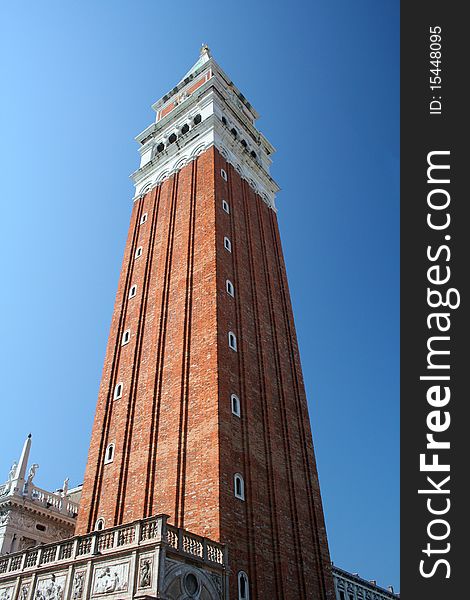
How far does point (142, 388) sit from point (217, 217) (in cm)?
1055

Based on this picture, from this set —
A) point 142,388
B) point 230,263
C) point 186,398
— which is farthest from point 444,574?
point 230,263

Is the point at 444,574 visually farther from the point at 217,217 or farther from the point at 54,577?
the point at 217,217

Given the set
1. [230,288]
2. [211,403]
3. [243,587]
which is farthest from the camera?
[230,288]

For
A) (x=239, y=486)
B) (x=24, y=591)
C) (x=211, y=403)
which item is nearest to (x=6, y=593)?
(x=24, y=591)

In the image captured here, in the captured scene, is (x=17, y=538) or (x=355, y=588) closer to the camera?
(x=17, y=538)

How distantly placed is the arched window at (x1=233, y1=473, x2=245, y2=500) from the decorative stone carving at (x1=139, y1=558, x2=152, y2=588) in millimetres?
6207

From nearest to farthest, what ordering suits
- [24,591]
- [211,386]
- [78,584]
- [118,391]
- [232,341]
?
→ [78,584] → [24,591] → [211,386] → [232,341] → [118,391]

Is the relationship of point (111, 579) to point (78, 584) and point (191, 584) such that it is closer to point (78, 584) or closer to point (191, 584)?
point (78, 584)

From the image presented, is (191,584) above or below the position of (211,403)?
below

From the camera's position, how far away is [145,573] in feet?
47.8

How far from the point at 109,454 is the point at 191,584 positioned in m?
10.9

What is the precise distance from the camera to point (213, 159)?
33.9 meters

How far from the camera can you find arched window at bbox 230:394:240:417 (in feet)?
75.6

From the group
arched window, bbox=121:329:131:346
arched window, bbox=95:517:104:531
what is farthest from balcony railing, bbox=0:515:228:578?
arched window, bbox=121:329:131:346
